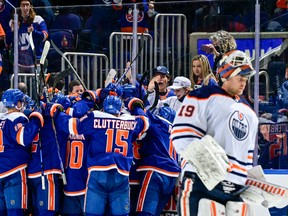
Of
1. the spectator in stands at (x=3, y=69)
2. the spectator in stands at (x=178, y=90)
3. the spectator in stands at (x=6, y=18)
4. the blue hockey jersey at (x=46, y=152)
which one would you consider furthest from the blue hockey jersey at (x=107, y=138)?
the spectator in stands at (x=6, y=18)

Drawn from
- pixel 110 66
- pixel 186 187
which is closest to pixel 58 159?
pixel 110 66

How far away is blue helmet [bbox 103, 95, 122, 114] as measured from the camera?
25.4 ft

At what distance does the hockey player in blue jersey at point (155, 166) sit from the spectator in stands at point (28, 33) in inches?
69.0

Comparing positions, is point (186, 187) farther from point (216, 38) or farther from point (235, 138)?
point (216, 38)

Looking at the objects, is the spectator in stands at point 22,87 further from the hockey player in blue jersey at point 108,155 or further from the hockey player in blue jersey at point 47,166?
the hockey player in blue jersey at point 108,155

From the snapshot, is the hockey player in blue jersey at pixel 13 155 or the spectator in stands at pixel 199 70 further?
the spectator in stands at pixel 199 70

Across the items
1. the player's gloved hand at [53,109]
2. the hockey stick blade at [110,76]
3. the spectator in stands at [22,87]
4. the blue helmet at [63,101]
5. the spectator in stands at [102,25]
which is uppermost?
the spectator in stands at [102,25]

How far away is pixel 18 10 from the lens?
31.3ft

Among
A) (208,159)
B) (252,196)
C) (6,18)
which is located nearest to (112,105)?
(252,196)

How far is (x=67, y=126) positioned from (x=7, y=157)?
608mm

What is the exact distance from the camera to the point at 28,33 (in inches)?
374

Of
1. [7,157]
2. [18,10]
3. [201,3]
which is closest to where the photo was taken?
[7,157]

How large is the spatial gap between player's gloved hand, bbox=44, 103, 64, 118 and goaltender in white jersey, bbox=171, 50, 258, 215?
2276mm

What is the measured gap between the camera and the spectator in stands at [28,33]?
9.47m
